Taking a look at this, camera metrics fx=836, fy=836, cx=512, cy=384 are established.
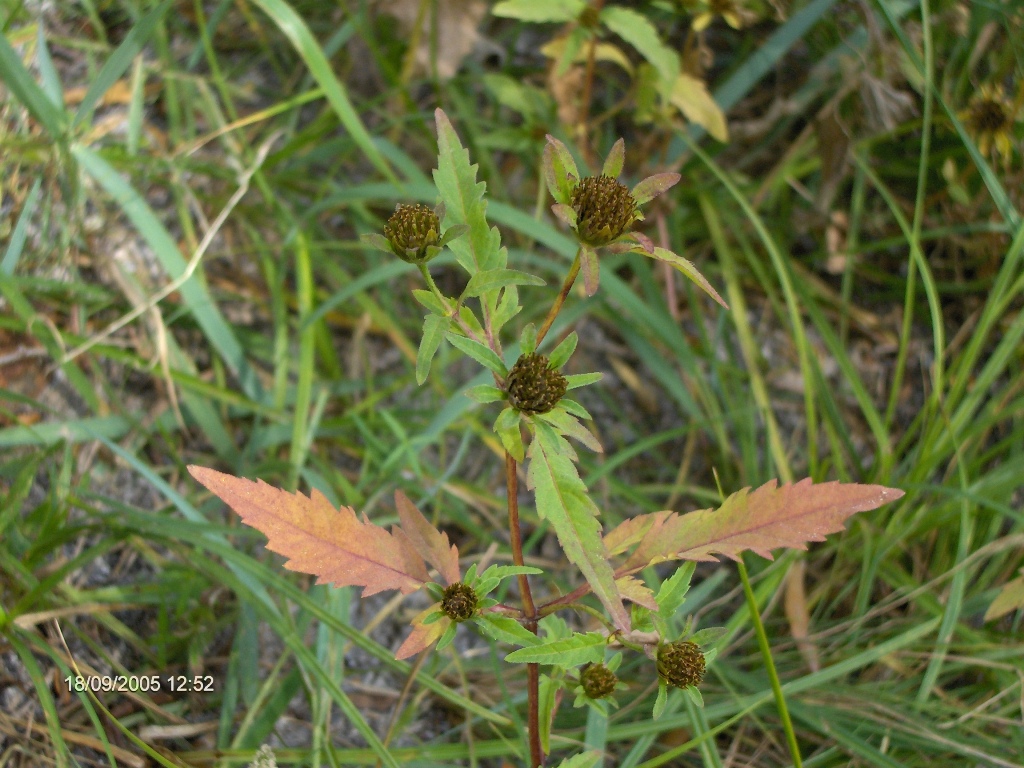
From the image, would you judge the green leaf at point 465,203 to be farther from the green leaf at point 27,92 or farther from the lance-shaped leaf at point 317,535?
the green leaf at point 27,92

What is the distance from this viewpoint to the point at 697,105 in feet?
6.04

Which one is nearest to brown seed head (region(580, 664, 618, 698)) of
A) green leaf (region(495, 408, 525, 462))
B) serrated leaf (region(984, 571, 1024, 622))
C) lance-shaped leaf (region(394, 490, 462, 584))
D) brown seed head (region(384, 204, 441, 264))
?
lance-shaped leaf (region(394, 490, 462, 584))

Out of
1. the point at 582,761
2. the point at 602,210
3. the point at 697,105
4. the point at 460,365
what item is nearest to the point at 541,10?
the point at 697,105

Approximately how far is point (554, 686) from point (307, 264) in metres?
1.12

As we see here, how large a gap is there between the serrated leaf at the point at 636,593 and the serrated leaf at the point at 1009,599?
2.75 ft

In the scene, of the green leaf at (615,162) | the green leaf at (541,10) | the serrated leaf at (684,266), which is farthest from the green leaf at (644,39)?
the serrated leaf at (684,266)

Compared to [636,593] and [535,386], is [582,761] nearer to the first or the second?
[636,593]

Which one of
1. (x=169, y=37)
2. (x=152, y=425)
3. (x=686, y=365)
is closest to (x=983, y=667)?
(x=686, y=365)

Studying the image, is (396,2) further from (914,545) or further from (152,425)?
(914,545)

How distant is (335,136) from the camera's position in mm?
2195

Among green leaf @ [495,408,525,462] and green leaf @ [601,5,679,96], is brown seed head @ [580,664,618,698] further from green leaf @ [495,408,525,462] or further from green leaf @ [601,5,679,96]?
green leaf @ [601,5,679,96]

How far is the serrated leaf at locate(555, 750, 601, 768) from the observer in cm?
105

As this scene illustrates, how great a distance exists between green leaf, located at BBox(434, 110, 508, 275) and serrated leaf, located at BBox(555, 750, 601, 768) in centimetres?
63

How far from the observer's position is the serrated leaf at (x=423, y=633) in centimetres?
96
